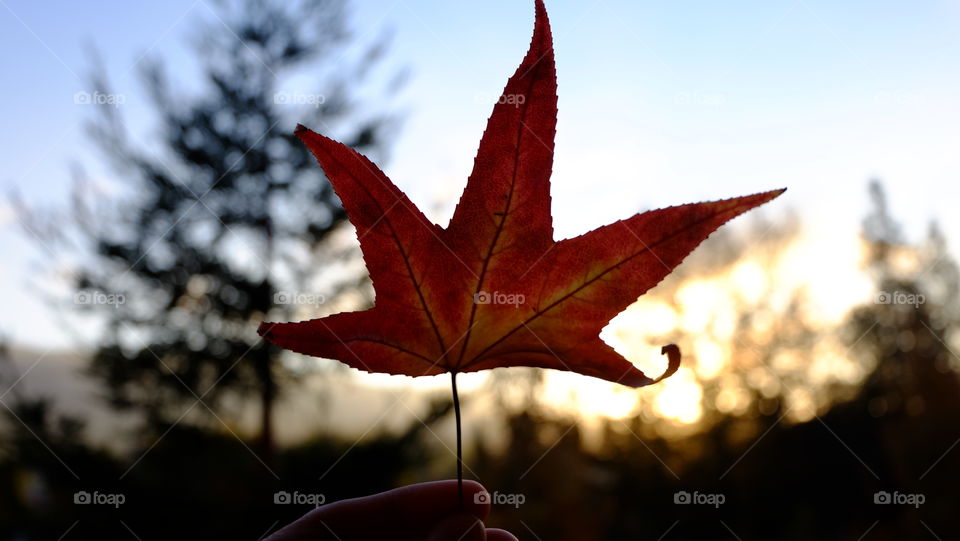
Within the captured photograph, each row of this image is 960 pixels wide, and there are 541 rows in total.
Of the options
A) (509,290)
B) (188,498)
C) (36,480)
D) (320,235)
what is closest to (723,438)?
(320,235)

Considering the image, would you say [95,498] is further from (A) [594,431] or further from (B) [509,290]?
(B) [509,290]
